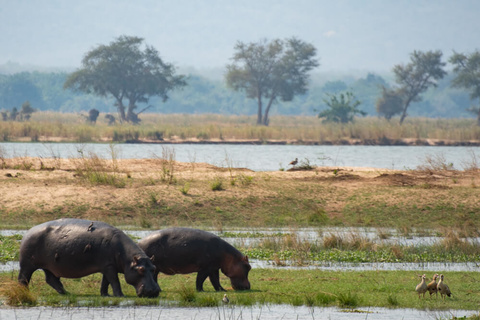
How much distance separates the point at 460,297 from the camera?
10.9m

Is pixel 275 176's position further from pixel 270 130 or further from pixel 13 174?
pixel 270 130

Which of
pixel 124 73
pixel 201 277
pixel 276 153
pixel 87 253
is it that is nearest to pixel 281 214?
pixel 201 277

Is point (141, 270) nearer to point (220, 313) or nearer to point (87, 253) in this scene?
point (87, 253)

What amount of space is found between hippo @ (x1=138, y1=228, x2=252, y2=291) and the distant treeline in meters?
131

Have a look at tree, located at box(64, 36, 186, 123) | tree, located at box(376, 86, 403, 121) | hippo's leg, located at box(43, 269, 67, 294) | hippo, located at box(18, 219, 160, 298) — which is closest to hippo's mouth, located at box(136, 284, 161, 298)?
hippo, located at box(18, 219, 160, 298)

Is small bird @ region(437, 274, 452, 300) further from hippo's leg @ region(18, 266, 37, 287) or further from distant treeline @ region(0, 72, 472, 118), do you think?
distant treeline @ region(0, 72, 472, 118)

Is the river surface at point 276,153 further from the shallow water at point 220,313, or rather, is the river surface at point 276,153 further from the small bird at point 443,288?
the shallow water at point 220,313

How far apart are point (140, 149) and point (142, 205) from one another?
24513mm

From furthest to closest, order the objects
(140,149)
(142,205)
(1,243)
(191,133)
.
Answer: (191,133), (140,149), (142,205), (1,243)

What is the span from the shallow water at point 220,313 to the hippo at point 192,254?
0.74 metres

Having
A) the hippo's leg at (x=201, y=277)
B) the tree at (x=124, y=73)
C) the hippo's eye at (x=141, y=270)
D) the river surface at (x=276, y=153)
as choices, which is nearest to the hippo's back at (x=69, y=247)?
the hippo's eye at (x=141, y=270)

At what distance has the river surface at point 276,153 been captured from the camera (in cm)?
3756

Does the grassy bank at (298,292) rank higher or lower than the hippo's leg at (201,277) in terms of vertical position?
lower

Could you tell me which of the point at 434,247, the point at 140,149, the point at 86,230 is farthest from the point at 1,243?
the point at 140,149
